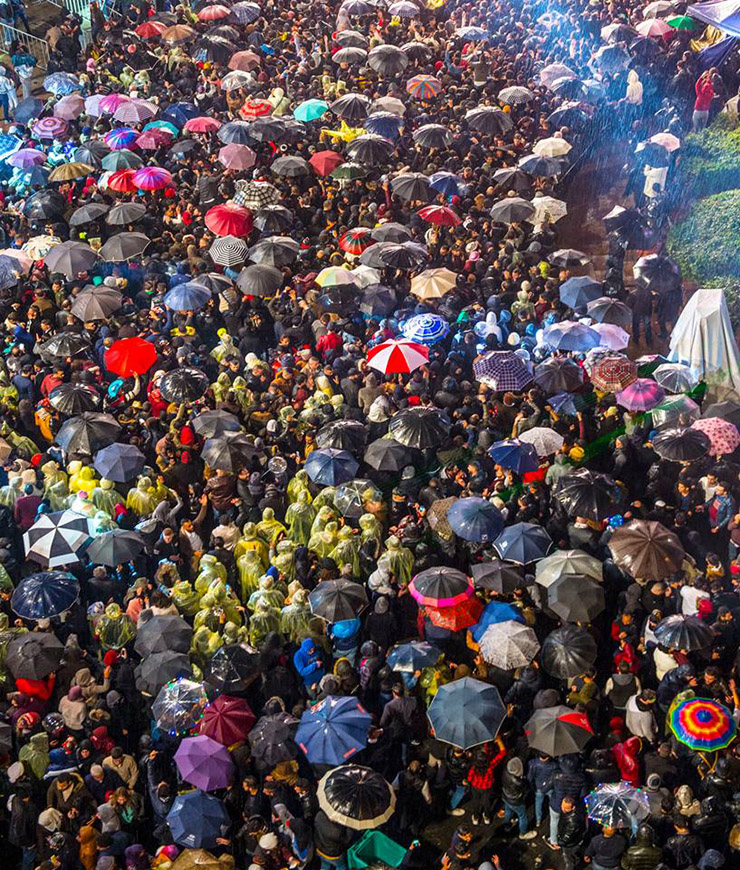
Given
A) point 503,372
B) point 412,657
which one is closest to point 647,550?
point 412,657

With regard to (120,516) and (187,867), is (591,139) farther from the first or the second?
(187,867)

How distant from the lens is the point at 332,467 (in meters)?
15.6

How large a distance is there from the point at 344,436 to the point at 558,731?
5.41 meters

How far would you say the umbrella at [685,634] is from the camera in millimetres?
12789

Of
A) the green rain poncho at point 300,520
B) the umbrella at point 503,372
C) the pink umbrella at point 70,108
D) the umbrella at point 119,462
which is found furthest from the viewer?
the pink umbrella at point 70,108

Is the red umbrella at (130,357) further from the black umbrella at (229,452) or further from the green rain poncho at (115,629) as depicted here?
the green rain poncho at (115,629)

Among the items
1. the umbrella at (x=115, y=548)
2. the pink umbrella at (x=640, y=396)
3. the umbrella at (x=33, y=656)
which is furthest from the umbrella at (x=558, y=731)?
the pink umbrella at (x=640, y=396)

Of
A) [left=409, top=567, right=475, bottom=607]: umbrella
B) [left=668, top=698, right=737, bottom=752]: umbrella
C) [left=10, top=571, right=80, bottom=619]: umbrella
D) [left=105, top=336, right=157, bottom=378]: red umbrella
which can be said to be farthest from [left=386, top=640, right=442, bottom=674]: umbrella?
[left=105, top=336, right=157, bottom=378]: red umbrella

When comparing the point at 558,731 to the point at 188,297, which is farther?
the point at 188,297

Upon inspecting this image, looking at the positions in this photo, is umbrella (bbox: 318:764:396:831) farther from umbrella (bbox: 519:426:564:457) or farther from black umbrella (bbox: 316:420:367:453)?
umbrella (bbox: 519:426:564:457)

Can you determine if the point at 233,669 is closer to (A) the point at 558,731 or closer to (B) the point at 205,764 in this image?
(B) the point at 205,764

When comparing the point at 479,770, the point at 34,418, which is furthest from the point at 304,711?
the point at 34,418

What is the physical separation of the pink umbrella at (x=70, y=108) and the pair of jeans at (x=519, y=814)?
1869 cm

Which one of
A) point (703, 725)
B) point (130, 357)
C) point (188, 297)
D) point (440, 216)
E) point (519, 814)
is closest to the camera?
point (703, 725)
